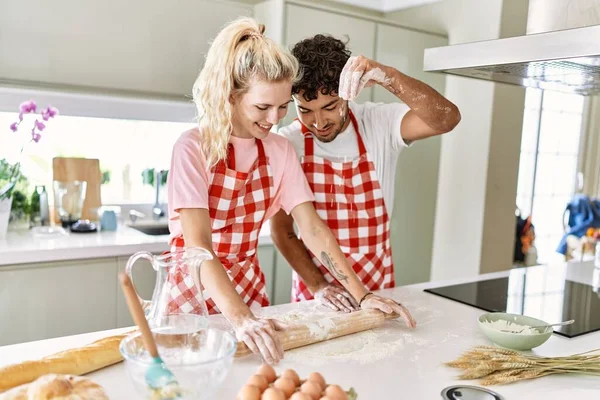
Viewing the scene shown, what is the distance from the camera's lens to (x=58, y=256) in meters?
1.97

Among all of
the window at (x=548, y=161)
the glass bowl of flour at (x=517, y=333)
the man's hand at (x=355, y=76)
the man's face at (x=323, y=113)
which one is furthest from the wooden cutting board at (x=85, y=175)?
the window at (x=548, y=161)

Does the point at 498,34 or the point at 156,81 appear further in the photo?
the point at 498,34

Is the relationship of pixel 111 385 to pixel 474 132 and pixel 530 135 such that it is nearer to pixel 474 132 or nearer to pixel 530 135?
pixel 474 132

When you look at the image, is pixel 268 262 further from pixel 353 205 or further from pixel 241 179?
pixel 241 179

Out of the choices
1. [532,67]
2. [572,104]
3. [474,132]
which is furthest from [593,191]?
[532,67]

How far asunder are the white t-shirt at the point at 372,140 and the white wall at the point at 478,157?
1.22 meters

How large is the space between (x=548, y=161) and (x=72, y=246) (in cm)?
293

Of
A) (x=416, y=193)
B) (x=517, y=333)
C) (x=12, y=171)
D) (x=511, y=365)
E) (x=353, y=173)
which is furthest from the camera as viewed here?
(x=416, y=193)

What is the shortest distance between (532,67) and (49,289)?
68.3 inches

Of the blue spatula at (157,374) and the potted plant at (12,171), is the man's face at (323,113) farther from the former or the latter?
the potted plant at (12,171)

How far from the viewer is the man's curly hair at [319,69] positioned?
1505 millimetres

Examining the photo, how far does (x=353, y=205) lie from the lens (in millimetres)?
1748

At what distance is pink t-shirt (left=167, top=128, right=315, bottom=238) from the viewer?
129cm

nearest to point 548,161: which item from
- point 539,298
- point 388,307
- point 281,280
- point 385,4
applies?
point 385,4
